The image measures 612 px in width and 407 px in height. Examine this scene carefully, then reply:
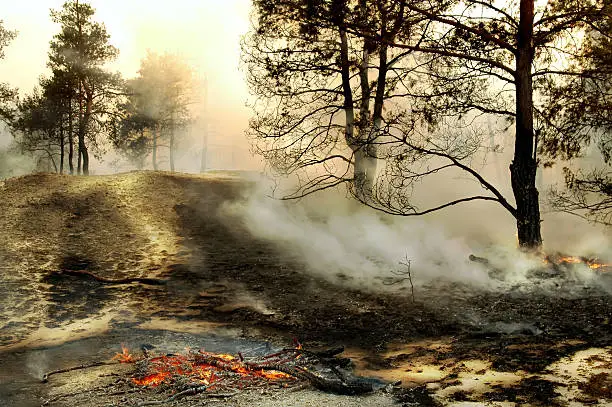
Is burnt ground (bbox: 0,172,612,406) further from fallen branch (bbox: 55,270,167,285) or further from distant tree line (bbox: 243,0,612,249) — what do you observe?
distant tree line (bbox: 243,0,612,249)

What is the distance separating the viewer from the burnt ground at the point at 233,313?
634 centimetres

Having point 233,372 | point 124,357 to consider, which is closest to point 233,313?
point 124,357

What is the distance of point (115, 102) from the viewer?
28.8 meters

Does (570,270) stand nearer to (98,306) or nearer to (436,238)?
(436,238)

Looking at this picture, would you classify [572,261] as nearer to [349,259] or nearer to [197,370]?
[349,259]

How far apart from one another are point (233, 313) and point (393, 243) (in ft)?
17.4

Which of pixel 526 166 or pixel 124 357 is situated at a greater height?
pixel 526 166

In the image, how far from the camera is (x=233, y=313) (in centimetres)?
1019

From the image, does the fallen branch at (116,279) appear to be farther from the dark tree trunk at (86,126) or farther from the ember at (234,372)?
the dark tree trunk at (86,126)

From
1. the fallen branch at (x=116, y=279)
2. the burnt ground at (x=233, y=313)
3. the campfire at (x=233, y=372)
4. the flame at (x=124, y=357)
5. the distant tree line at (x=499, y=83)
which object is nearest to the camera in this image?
the campfire at (x=233, y=372)

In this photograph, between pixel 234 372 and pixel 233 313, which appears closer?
pixel 234 372

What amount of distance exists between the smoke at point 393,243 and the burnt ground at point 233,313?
53 cm

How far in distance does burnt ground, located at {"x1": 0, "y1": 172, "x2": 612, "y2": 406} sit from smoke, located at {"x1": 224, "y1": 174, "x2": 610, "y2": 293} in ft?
1.73

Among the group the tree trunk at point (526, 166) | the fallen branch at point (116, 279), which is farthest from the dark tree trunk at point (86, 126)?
the tree trunk at point (526, 166)
